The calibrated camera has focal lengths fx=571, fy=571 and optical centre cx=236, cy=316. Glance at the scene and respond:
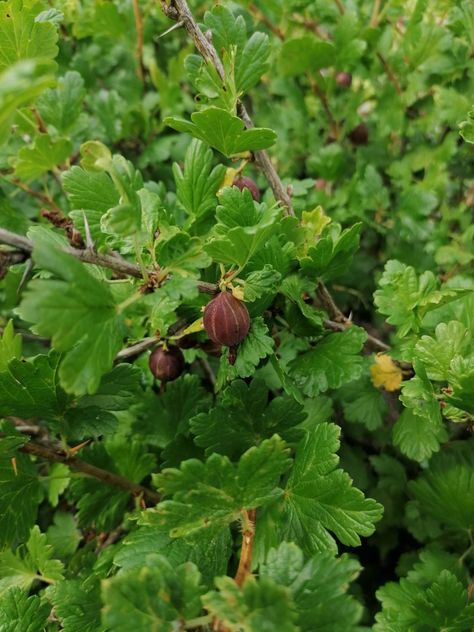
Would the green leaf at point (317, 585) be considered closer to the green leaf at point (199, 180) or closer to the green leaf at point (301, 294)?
the green leaf at point (301, 294)

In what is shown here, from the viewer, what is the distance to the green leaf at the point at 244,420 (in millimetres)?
791

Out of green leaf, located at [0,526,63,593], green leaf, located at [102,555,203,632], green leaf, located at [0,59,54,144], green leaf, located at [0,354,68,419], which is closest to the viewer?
green leaf, located at [0,59,54,144]

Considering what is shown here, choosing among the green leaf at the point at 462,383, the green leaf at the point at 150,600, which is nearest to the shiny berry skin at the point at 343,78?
the green leaf at the point at 462,383

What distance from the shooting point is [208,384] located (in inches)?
46.1

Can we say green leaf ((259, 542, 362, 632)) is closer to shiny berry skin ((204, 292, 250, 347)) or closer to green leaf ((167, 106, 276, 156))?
shiny berry skin ((204, 292, 250, 347))

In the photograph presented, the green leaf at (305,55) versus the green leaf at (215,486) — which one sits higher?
the green leaf at (305,55)

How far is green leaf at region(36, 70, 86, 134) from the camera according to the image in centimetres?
110

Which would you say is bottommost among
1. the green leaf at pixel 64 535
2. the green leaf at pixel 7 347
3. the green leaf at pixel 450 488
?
the green leaf at pixel 450 488

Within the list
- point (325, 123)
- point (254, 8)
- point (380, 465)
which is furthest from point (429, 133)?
point (380, 465)

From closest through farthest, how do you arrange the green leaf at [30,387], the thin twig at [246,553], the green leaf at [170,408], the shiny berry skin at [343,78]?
the thin twig at [246,553], the green leaf at [30,387], the green leaf at [170,408], the shiny berry skin at [343,78]

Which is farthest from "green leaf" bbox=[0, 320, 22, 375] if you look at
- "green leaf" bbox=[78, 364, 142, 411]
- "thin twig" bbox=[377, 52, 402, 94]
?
"thin twig" bbox=[377, 52, 402, 94]

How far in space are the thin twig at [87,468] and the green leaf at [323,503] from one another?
280mm

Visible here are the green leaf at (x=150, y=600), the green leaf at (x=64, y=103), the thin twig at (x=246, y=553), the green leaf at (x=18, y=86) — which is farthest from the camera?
the green leaf at (x=64, y=103)

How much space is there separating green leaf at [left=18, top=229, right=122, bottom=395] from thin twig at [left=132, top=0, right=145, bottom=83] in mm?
1021
